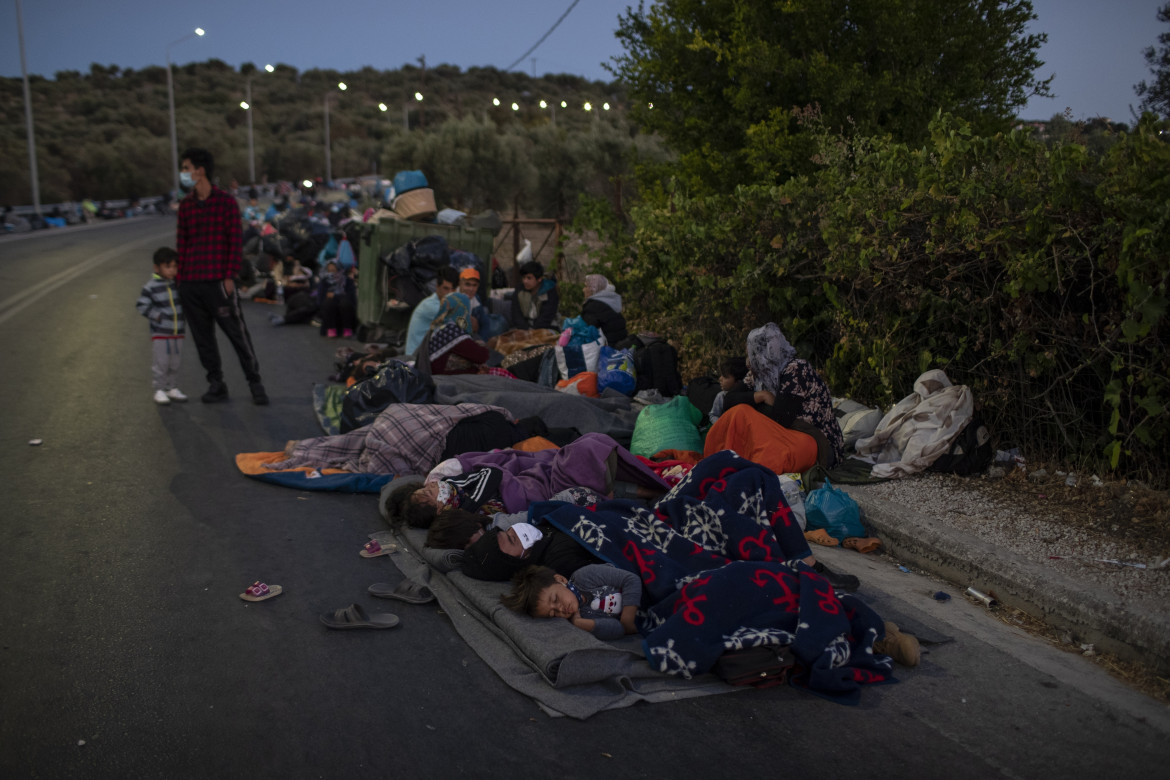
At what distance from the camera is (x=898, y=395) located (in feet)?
21.5

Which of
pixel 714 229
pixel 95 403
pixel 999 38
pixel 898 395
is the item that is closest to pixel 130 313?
pixel 95 403

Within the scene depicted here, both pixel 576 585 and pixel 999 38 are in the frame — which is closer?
pixel 576 585

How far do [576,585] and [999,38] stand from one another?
872 centimetres

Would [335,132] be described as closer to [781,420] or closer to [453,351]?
[453,351]

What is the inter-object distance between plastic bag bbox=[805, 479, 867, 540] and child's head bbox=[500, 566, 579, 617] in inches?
77.6

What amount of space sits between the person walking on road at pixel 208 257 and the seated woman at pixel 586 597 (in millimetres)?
5248

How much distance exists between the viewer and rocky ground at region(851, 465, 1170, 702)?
153 inches

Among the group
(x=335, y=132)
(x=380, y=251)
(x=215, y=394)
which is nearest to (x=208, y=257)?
(x=215, y=394)

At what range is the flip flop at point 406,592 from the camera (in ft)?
13.8

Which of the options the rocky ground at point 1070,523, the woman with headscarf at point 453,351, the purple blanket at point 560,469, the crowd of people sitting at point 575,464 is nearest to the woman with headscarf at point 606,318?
the crowd of people sitting at point 575,464

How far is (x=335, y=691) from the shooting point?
3.35 m

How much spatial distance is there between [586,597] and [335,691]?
1.20 metres

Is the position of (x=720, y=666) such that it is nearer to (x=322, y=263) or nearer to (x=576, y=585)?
(x=576, y=585)

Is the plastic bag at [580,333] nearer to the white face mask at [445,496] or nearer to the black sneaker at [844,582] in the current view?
the white face mask at [445,496]
